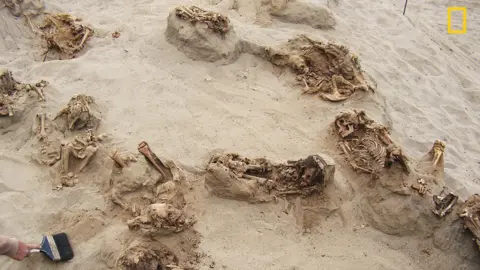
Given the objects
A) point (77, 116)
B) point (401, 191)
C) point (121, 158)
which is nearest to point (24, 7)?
point (77, 116)

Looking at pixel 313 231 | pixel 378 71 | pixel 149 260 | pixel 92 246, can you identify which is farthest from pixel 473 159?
pixel 92 246

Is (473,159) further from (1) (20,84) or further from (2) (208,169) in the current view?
(1) (20,84)

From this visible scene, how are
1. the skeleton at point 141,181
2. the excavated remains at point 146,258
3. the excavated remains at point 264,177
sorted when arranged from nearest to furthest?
1. the excavated remains at point 146,258
2. the skeleton at point 141,181
3. the excavated remains at point 264,177

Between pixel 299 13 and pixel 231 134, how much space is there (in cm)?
306

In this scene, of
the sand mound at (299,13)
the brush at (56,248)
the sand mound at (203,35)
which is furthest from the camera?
the sand mound at (299,13)

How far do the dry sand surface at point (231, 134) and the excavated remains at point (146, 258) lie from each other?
0.01 meters

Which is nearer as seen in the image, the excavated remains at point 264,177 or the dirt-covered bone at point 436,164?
the excavated remains at point 264,177

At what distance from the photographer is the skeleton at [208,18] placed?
578 cm

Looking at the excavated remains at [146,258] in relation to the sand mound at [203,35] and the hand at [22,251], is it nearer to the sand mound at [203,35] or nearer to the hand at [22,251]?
the hand at [22,251]

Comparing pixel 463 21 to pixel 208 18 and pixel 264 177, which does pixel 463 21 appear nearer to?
pixel 208 18

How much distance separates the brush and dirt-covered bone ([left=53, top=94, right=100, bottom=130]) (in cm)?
145

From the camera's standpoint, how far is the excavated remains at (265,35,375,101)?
18.1 ft

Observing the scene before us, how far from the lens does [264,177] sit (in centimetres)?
407

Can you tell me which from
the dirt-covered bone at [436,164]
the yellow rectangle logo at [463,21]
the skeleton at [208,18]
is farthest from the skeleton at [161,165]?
the yellow rectangle logo at [463,21]
